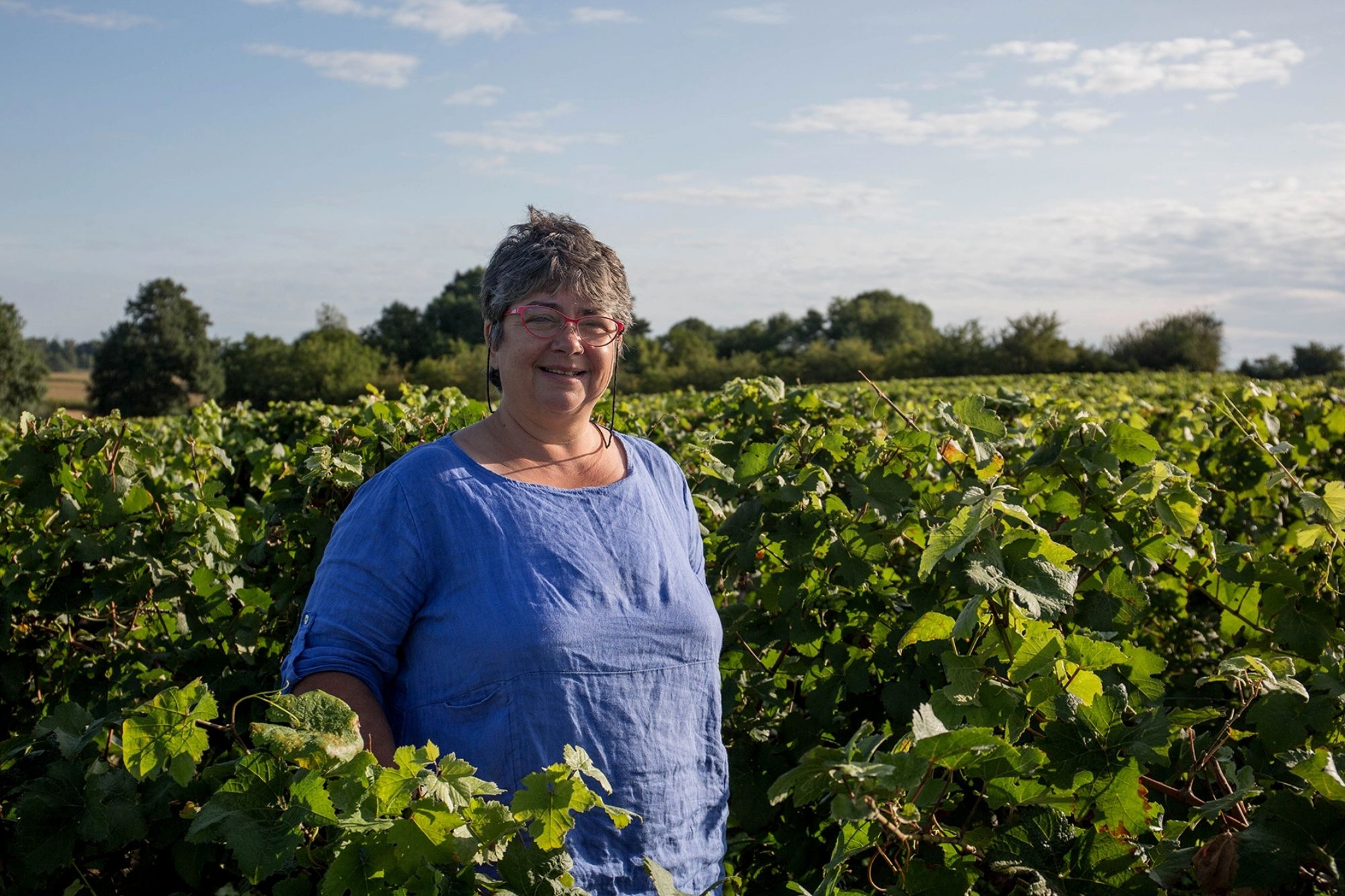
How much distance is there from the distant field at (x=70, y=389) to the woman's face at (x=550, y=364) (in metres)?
60.5

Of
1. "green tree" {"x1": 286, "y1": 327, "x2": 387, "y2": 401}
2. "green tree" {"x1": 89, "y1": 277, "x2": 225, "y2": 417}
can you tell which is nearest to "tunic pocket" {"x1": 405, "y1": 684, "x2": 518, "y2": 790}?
"green tree" {"x1": 286, "y1": 327, "x2": 387, "y2": 401}

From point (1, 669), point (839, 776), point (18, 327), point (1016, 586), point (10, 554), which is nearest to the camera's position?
point (839, 776)

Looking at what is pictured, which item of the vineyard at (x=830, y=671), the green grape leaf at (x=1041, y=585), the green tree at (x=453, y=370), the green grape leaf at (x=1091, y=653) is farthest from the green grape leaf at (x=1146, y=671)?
the green tree at (x=453, y=370)

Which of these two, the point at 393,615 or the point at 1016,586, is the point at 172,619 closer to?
the point at 393,615

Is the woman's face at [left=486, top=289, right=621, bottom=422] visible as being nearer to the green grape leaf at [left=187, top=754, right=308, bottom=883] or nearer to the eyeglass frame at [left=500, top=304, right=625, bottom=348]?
the eyeglass frame at [left=500, top=304, right=625, bottom=348]

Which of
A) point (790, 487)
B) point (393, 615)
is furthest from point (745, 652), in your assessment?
point (393, 615)

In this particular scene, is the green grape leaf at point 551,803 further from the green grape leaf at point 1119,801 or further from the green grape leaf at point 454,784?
the green grape leaf at point 1119,801

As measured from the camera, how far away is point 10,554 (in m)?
3.38

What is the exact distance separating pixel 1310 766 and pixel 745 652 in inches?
61.9

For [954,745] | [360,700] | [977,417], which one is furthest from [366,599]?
[977,417]

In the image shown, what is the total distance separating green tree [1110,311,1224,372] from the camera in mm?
45438

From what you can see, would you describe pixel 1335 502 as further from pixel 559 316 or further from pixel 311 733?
pixel 311 733

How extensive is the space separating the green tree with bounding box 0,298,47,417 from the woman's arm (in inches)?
2002

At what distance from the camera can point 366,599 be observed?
1812mm
